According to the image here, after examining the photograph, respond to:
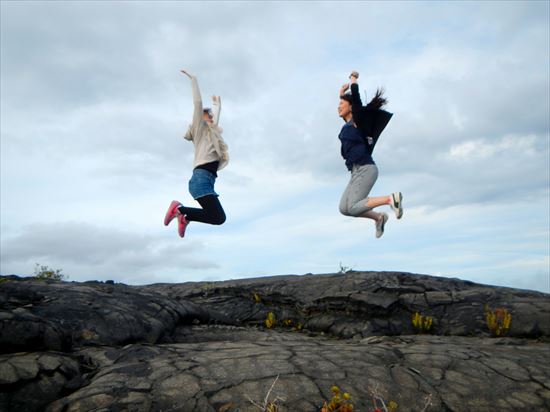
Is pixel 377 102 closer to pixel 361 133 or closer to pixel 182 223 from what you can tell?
pixel 361 133

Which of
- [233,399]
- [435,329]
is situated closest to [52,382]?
[233,399]

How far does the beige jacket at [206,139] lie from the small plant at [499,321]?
17.6 ft

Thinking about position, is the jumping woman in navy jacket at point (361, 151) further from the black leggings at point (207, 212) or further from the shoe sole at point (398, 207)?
the black leggings at point (207, 212)

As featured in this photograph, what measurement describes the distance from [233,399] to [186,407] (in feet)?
1.32

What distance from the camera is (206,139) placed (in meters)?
9.06

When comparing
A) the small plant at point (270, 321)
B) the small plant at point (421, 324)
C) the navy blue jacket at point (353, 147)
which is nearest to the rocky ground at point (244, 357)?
the small plant at point (421, 324)

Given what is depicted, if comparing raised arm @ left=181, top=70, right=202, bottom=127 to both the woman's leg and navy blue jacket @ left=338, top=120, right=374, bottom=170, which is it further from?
the woman's leg

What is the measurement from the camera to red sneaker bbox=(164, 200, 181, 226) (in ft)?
30.2

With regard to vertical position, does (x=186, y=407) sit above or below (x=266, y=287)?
below

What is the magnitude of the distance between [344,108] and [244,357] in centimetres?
506

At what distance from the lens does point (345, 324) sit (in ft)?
28.3

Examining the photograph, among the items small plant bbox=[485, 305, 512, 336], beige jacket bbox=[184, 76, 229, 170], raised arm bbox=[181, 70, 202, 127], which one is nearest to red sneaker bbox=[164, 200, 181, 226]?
beige jacket bbox=[184, 76, 229, 170]

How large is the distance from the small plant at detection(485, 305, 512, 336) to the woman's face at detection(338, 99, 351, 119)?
4161mm

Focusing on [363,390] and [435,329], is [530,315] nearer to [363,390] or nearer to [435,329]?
[435,329]
